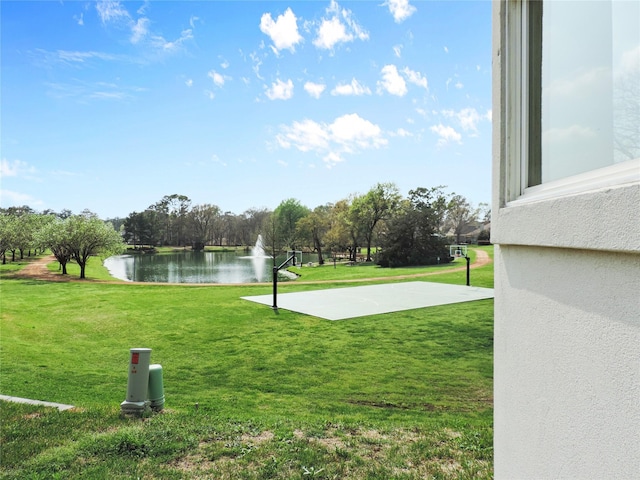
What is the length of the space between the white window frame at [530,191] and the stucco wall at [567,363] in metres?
0.06

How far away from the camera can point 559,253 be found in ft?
3.98

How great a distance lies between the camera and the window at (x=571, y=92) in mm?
1063

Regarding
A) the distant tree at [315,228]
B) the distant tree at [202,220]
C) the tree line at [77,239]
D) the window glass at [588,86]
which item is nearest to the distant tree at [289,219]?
the distant tree at [315,228]

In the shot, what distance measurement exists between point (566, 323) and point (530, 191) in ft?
1.91

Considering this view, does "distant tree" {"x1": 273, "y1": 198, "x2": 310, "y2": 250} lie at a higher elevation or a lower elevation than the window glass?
higher

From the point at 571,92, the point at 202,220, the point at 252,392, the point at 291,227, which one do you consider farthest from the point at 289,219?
the point at 571,92

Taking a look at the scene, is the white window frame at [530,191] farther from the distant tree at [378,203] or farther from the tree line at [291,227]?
the distant tree at [378,203]

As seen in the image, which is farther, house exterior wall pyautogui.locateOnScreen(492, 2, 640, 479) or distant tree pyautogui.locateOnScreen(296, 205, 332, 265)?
distant tree pyautogui.locateOnScreen(296, 205, 332, 265)

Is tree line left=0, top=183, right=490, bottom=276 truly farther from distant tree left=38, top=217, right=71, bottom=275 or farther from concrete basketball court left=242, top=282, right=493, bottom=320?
concrete basketball court left=242, top=282, right=493, bottom=320

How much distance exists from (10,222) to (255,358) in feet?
81.7

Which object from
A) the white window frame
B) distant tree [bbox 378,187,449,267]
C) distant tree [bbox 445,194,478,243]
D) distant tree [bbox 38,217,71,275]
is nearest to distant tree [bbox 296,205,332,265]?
distant tree [bbox 378,187,449,267]

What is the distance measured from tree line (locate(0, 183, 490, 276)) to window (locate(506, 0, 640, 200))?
2261 cm

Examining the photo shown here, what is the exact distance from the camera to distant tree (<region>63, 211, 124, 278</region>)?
66.3 feet

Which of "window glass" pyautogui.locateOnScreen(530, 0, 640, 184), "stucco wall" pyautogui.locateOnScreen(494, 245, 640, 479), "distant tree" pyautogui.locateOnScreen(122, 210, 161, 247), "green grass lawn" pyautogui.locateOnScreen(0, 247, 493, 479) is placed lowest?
"green grass lawn" pyautogui.locateOnScreen(0, 247, 493, 479)
